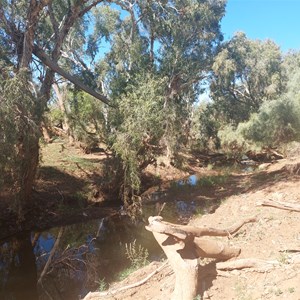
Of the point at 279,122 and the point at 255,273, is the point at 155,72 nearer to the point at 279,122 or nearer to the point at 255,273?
the point at 279,122

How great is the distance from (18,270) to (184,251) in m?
6.14

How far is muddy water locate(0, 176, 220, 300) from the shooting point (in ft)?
26.3

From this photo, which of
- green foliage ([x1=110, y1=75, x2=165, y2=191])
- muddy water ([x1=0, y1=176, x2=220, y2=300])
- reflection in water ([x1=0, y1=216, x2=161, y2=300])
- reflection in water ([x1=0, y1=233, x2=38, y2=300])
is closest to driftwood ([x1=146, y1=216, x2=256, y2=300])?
muddy water ([x1=0, y1=176, x2=220, y2=300])

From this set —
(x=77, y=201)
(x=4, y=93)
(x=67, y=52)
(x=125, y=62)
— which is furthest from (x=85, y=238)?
(x=67, y=52)

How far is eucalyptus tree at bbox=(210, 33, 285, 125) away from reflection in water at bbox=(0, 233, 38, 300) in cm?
2015

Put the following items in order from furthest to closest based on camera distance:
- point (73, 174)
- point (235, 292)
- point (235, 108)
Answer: point (235, 108) → point (73, 174) → point (235, 292)

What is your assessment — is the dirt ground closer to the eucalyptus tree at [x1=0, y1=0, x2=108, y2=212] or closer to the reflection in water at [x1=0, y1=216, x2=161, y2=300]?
the reflection in water at [x1=0, y1=216, x2=161, y2=300]

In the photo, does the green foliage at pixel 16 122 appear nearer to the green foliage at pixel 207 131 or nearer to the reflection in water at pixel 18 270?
the reflection in water at pixel 18 270

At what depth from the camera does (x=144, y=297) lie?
574 centimetres

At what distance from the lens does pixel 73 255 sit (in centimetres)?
866

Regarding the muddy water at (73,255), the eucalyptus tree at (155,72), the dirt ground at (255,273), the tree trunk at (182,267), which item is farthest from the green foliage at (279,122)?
the tree trunk at (182,267)

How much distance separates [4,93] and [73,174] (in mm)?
8310

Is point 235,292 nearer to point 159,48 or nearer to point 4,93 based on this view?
point 4,93

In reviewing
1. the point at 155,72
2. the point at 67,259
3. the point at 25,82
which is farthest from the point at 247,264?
the point at 155,72
